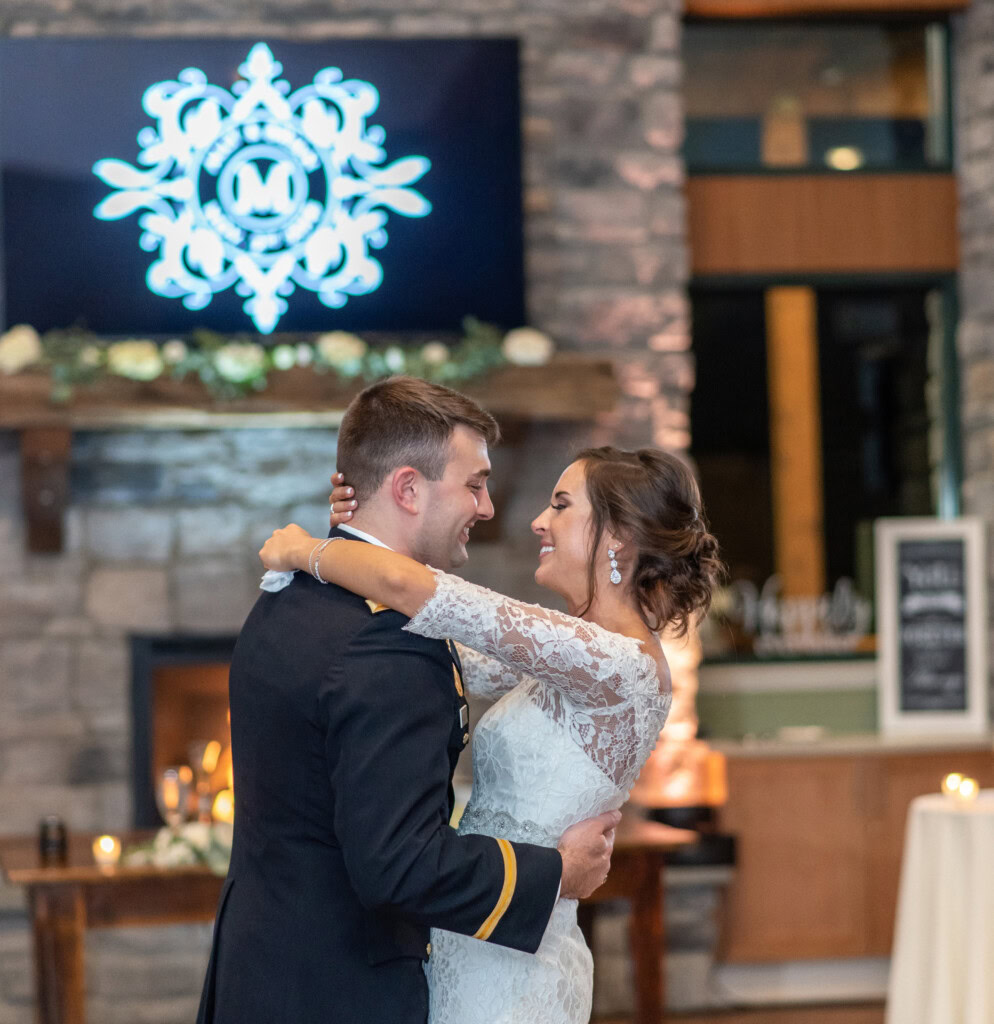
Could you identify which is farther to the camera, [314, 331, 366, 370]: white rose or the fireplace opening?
the fireplace opening

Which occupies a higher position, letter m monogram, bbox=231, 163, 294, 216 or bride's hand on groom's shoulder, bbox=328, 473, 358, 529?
letter m monogram, bbox=231, 163, 294, 216

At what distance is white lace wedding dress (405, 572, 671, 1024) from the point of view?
1861 mm

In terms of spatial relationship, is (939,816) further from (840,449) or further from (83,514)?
(83,514)

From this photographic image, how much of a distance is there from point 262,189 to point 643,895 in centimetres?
263

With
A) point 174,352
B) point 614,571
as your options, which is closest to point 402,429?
point 614,571

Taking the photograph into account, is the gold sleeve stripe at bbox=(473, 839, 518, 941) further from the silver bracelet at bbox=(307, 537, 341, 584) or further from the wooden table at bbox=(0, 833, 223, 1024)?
the wooden table at bbox=(0, 833, 223, 1024)

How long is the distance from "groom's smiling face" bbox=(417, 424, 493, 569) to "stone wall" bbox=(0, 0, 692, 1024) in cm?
292

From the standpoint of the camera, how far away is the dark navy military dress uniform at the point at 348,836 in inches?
60.6

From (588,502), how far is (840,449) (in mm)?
3765

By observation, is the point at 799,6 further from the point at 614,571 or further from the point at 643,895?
the point at 614,571

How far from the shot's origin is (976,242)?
5453 millimetres

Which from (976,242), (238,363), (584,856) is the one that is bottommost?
(584,856)

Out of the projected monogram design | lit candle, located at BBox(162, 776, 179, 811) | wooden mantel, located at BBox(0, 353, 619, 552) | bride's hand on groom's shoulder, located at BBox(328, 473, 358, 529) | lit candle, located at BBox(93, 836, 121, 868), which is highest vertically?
the projected monogram design

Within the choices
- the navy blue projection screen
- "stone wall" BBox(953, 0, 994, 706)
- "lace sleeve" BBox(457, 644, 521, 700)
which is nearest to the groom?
"lace sleeve" BBox(457, 644, 521, 700)
